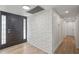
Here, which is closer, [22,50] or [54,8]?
[54,8]

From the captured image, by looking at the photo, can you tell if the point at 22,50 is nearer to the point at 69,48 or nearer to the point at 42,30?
the point at 42,30

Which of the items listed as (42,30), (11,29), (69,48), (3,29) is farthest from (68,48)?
(3,29)

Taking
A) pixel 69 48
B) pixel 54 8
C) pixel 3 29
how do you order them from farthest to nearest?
pixel 69 48 < pixel 3 29 < pixel 54 8

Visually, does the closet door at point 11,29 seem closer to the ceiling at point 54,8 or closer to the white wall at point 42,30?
the ceiling at point 54,8

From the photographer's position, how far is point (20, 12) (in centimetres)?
151

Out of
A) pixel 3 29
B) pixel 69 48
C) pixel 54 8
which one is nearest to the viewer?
pixel 54 8

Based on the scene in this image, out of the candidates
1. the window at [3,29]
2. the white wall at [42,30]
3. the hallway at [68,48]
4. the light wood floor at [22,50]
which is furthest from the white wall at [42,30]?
the window at [3,29]

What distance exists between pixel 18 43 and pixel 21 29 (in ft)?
1.04

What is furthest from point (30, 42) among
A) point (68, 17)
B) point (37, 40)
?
point (68, 17)

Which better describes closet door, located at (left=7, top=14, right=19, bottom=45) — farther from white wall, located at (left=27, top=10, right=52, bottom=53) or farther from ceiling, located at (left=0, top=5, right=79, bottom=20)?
white wall, located at (left=27, top=10, right=52, bottom=53)

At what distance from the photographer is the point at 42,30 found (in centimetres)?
190

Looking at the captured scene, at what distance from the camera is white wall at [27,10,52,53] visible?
182cm

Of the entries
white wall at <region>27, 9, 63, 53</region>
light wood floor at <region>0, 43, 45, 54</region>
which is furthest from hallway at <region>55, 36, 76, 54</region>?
light wood floor at <region>0, 43, 45, 54</region>

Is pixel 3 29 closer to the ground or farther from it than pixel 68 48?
farther from it
